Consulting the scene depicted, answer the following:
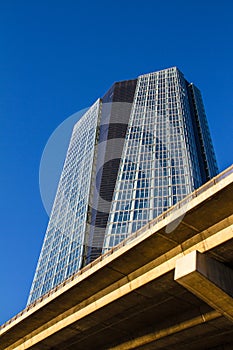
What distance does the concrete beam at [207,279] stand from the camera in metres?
13.1

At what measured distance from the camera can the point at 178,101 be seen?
100 metres

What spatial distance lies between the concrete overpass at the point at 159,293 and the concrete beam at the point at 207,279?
38mm

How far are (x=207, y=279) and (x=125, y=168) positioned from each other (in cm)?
7330

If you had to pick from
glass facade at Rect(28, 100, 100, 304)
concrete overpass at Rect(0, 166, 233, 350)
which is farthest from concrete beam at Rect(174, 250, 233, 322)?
glass facade at Rect(28, 100, 100, 304)

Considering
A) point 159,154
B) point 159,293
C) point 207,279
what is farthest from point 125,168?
point 207,279

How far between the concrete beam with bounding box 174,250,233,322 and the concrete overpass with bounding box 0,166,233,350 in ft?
0.12

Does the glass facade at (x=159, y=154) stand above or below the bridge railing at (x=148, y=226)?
above

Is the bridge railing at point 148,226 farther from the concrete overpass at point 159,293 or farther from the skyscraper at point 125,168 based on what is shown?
the skyscraper at point 125,168

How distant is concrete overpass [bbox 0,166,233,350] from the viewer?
45.2 ft

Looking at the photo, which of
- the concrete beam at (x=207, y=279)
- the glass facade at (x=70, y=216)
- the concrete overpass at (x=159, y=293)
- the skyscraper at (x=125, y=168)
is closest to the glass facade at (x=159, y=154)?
the skyscraper at (x=125, y=168)

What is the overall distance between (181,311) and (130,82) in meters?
109

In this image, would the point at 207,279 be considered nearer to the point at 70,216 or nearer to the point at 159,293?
the point at 159,293

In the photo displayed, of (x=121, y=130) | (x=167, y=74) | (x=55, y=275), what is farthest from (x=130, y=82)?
(x=55, y=275)

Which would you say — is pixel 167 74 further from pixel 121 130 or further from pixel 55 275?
pixel 55 275
